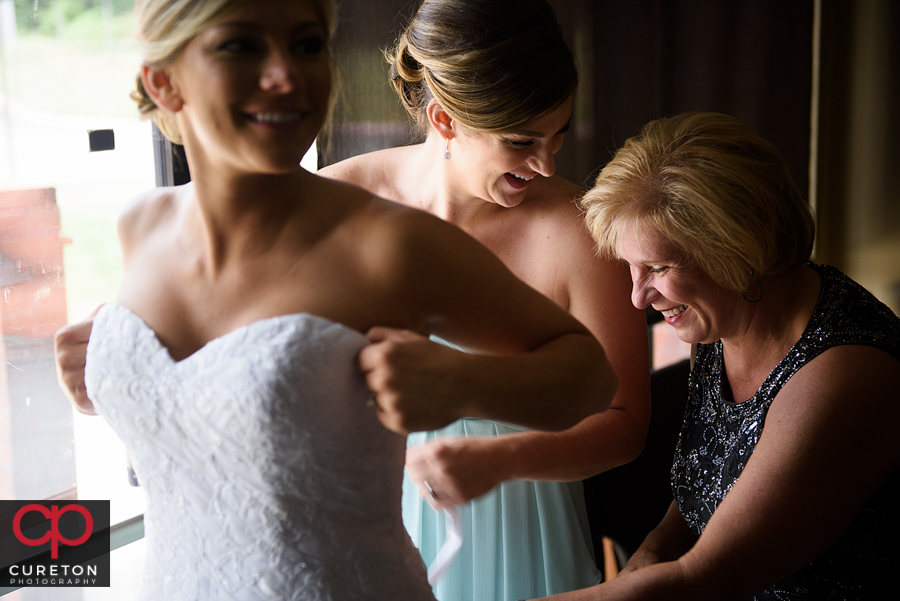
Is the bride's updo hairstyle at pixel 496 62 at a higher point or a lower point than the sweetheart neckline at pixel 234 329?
higher

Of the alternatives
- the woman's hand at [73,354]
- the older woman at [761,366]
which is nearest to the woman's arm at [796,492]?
the older woman at [761,366]

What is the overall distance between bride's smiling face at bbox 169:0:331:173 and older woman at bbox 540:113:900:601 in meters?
0.75

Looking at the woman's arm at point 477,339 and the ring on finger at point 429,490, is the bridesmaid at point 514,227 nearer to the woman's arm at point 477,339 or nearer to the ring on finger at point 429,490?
the ring on finger at point 429,490

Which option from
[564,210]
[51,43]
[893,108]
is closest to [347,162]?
[564,210]

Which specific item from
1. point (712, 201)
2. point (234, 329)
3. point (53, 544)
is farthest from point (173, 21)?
point (53, 544)

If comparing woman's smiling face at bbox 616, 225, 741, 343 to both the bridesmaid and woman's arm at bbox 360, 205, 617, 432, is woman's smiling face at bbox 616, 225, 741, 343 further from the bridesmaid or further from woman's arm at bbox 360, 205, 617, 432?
woman's arm at bbox 360, 205, 617, 432

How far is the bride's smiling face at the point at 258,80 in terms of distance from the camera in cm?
60

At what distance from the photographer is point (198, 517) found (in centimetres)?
77

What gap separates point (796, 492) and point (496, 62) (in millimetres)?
771

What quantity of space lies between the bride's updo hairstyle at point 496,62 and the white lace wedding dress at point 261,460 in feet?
1.91

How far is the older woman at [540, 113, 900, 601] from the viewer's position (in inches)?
44.6

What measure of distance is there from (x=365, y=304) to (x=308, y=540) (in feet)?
0.80

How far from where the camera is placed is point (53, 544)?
145 centimetres

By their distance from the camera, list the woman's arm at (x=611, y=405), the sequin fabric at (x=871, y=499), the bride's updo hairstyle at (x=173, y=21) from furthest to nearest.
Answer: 1. the sequin fabric at (x=871, y=499)
2. the woman's arm at (x=611, y=405)
3. the bride's updo hairstyle at (x=173, y=21)
